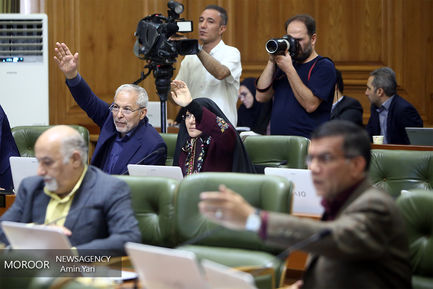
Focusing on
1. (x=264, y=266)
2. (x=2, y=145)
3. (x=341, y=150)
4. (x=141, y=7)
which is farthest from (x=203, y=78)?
(x=341, y=150)

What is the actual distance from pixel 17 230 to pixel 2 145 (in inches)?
85.1

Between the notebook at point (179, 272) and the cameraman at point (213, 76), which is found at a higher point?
the cameraman at point (213, 76)

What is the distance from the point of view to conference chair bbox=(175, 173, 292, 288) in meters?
2.49

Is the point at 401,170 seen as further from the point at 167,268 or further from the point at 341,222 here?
the point at 167,268

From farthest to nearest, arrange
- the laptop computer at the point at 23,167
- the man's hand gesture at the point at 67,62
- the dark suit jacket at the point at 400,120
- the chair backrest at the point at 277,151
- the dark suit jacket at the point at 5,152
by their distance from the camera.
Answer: the dark suit jacket at the point at 400,120
the dark suit jacket at the point at 5,152
the man's hand gesture at the point at 67,62
the chair backrest at the point at 277,151
the laptop computer at the point at 23,167

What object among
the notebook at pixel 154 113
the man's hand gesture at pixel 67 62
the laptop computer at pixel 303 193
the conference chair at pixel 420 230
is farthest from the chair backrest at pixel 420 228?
the notebook at pixel 154 113

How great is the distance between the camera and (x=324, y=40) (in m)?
6.73

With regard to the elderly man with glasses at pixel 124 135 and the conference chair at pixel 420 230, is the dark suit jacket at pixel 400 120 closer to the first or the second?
the elderly man with glasses at pixel 124 135

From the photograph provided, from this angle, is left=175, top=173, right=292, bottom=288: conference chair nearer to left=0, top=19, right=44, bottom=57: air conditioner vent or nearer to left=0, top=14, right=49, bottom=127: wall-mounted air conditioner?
left=0, top=14, right=49, bottom=127: wall-mounted air conditioner

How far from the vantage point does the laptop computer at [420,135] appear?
4992 millimetres

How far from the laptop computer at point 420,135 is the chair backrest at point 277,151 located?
151cm

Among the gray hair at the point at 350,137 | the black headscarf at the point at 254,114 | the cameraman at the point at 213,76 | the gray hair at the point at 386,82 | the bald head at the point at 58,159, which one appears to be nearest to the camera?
the gray hair at the point at 350,137

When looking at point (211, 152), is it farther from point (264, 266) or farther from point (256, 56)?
point (256, 56)

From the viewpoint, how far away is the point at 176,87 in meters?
3.78
